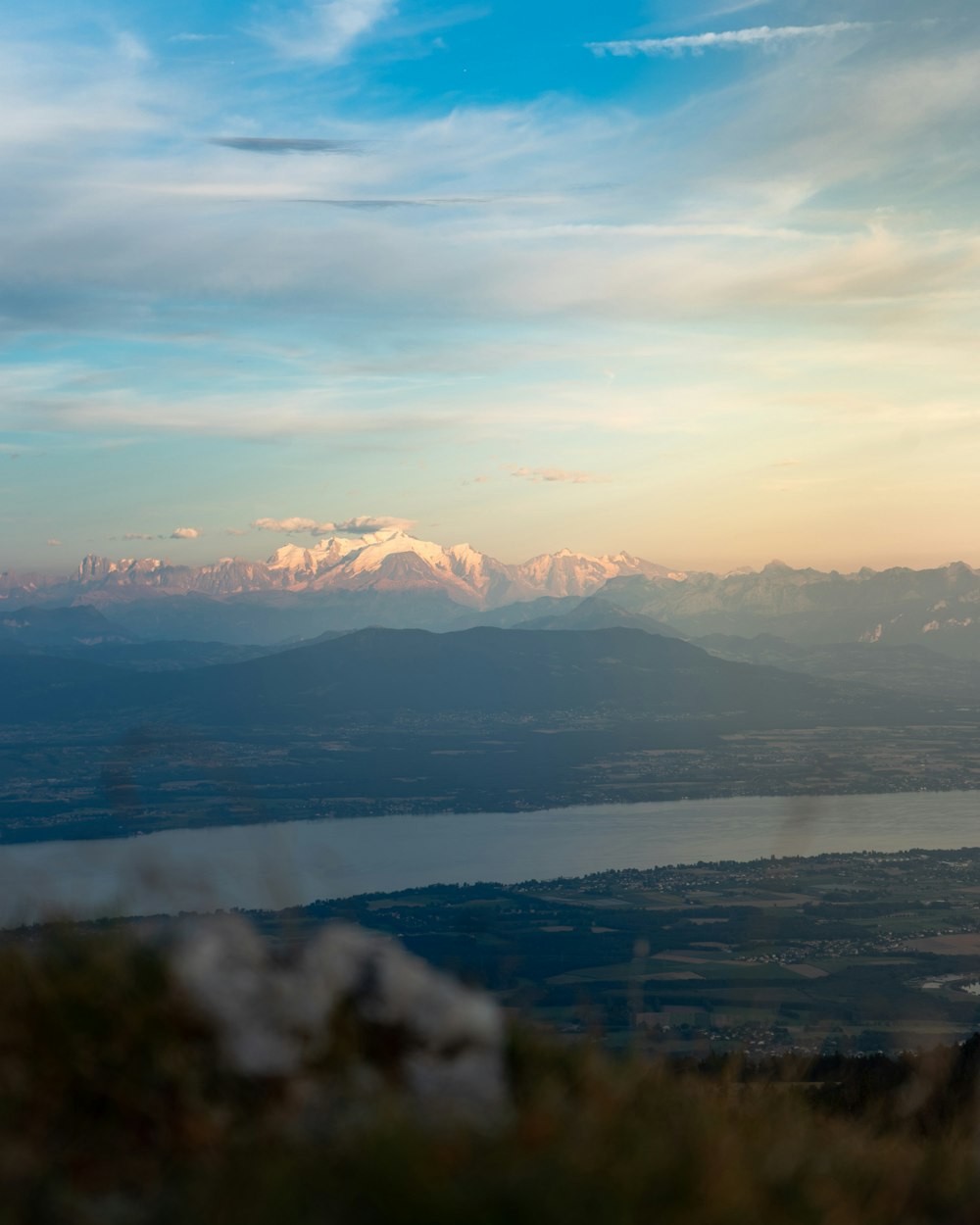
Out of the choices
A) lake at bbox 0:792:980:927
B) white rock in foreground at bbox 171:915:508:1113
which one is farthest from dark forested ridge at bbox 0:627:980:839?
white rock in foreground at bbox 171:915:508:1113

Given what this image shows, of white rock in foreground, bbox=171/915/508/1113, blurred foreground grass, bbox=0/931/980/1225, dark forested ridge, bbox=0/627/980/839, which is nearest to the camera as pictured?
blurred foreground grass, bbox=0/931/980/1225

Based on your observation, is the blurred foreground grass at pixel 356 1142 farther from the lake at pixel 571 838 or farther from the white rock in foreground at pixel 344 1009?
the lake at pixel 571 838

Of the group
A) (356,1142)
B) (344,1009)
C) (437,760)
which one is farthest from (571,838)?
(356,1142)

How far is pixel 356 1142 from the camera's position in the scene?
370cm

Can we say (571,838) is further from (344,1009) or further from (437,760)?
(344,1009)

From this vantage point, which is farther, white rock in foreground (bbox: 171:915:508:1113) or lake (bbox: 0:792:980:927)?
lake (bbox: 0:792:980:927)

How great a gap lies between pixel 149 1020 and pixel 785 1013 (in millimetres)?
42886

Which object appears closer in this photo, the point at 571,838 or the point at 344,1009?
the point at 344,1009

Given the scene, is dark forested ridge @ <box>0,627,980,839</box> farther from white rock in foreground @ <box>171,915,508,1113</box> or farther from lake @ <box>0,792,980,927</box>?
white rock in foreground @ <box>171,915,508,1113</box>

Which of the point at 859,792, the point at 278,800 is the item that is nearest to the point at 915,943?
the point at 859,792

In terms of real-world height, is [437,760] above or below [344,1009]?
below

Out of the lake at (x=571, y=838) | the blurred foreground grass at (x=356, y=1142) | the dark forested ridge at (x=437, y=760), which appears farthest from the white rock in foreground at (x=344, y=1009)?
the dark forested ridge at (x=437, y=760)

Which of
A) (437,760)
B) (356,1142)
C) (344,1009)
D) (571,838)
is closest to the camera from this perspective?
(356,1142)

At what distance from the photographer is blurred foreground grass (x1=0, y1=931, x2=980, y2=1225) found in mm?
3422
